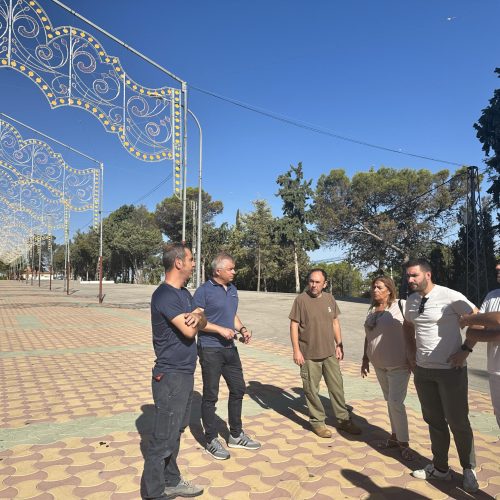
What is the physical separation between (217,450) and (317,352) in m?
1.25

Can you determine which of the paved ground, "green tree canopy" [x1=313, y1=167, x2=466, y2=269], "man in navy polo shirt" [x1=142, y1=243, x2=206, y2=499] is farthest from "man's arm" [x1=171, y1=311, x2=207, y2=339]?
"green tree canopy" [x1=313, y1=167, x2=466, y2=269]

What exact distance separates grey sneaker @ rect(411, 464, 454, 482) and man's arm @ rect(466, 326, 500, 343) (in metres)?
1.17

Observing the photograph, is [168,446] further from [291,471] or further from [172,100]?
[172,100]

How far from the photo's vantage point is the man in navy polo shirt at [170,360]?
275cm

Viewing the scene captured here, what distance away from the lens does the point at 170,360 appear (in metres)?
2.83

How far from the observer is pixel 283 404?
5.27 metres

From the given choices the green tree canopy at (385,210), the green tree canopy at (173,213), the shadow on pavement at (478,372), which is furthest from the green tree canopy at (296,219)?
the shadow on pavement at (478,372)

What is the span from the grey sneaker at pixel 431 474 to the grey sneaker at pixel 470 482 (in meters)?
0.18

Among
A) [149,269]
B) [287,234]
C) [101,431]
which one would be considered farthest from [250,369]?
[149,269]

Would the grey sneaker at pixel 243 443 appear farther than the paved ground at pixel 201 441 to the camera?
Yes

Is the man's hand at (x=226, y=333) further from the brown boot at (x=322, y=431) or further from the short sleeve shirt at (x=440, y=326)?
the short sleeve shirt at (x=440, y=326)

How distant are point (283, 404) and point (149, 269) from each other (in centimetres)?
5912

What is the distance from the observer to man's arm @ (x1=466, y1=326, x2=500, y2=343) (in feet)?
8.56

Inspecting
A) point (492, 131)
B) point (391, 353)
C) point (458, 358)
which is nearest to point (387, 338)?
point (391, 353)
